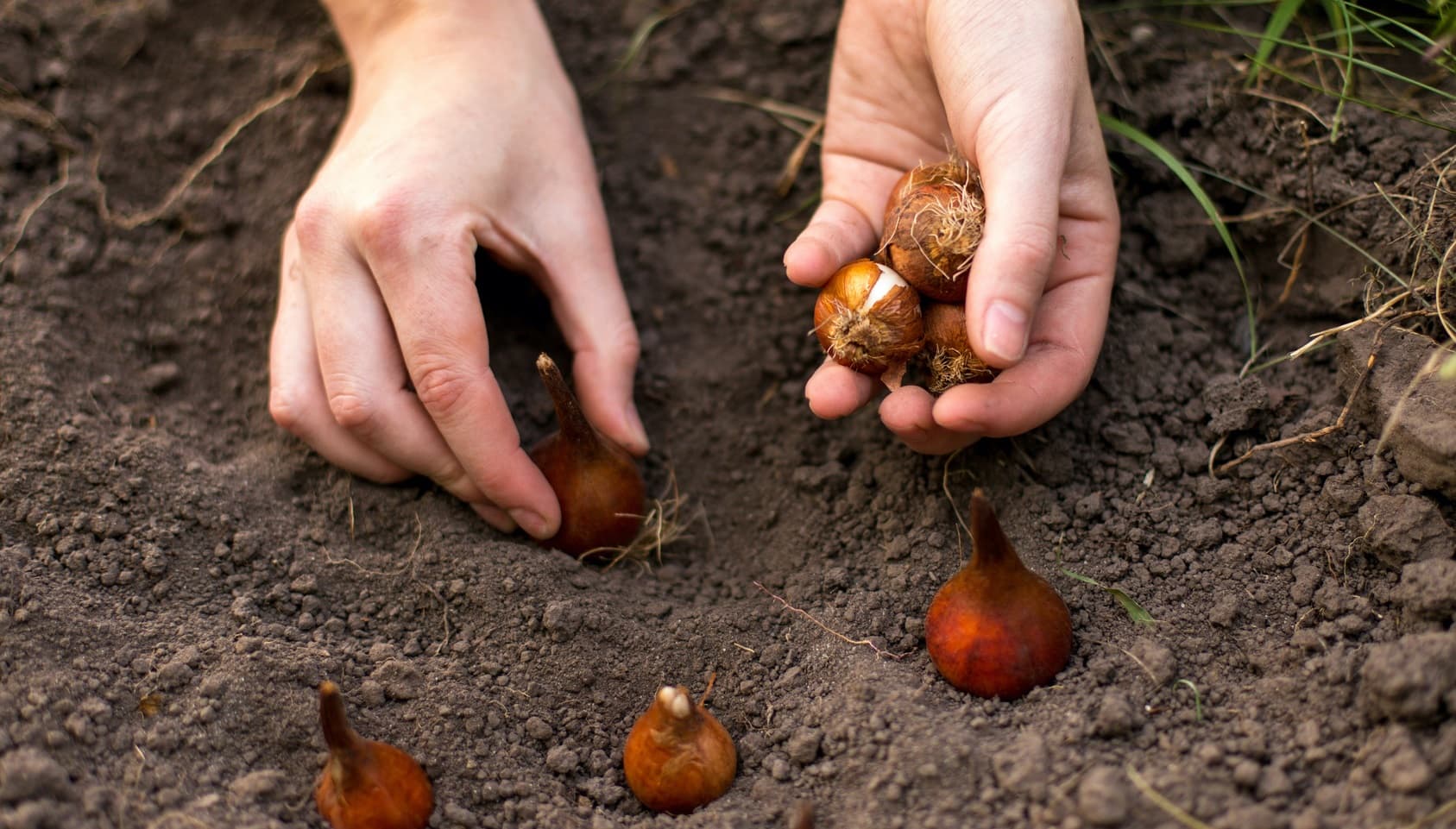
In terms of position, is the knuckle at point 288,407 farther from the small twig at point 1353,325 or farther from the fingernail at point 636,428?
the small twig at point 1353,325

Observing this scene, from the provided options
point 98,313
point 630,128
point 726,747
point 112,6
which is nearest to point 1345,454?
point 726,747

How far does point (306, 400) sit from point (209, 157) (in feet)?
3.05

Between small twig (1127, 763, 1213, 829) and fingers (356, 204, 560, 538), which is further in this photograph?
fingers (356, 204, 560, 538)

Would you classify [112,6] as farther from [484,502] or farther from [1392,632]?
[1392,632]

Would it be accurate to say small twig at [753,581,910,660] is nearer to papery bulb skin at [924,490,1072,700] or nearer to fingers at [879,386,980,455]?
papery bulb skin at [924,490,1072,700]

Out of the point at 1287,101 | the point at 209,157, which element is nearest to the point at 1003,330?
the point at 1287,101

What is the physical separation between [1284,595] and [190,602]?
5.82 ft

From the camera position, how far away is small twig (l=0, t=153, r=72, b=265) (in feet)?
7.63

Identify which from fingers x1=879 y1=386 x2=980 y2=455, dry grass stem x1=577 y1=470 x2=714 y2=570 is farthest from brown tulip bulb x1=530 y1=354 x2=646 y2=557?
fingers x1=879 y1=386 x2=980 y2=455

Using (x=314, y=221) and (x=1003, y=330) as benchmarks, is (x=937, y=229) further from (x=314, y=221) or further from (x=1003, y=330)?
(x=314, y=221)

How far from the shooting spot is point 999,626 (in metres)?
1.60

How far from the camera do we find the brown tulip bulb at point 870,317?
1769 millimetres

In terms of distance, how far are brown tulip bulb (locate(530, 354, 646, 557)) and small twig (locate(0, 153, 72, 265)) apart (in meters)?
1.26

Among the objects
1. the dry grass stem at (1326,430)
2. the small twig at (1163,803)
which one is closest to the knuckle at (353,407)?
the small twig at (1163,803)
